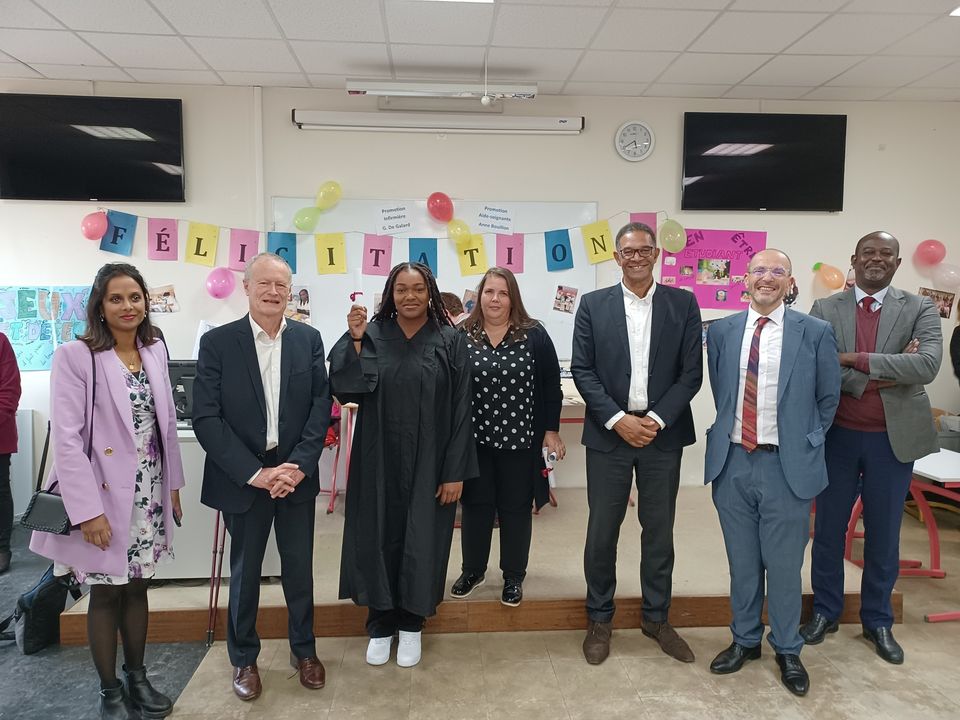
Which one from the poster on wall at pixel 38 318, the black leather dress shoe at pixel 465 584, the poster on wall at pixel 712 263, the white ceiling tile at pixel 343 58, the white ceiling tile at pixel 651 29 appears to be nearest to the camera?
the black leather dress shoe at pixel 465 584

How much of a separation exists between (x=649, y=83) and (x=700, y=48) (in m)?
0.57

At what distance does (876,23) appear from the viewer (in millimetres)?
3340

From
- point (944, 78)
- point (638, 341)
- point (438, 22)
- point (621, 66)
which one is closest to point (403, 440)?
point (638, 341)

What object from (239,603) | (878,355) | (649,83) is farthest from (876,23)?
(239,603)

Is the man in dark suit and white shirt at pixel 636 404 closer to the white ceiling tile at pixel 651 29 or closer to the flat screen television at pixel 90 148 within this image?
the white ceiling tile at pixel 651 29

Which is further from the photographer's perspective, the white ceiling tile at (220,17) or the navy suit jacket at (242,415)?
the white ceiling tile at (220,17)

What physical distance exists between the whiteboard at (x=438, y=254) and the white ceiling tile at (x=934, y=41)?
207cm

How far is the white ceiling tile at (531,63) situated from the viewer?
3732 millimetres

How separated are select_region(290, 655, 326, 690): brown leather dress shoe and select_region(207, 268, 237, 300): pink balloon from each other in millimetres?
2881

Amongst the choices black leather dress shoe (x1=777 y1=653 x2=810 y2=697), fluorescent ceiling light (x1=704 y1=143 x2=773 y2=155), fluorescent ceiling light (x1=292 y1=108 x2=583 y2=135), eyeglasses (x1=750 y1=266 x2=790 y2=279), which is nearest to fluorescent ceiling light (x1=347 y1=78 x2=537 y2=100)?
fluorescent ceiling light (x1=292 y1=108 x2=583 y2=135)

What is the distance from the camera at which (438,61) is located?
3857 millimetres

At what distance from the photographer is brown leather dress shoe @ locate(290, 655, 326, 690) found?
2260mm

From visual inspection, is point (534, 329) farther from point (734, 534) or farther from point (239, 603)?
point (239, 603)

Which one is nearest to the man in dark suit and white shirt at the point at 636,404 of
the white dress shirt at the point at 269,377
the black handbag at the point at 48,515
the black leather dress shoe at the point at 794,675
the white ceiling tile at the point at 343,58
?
the black leather dress shoe at the point at 794,675
